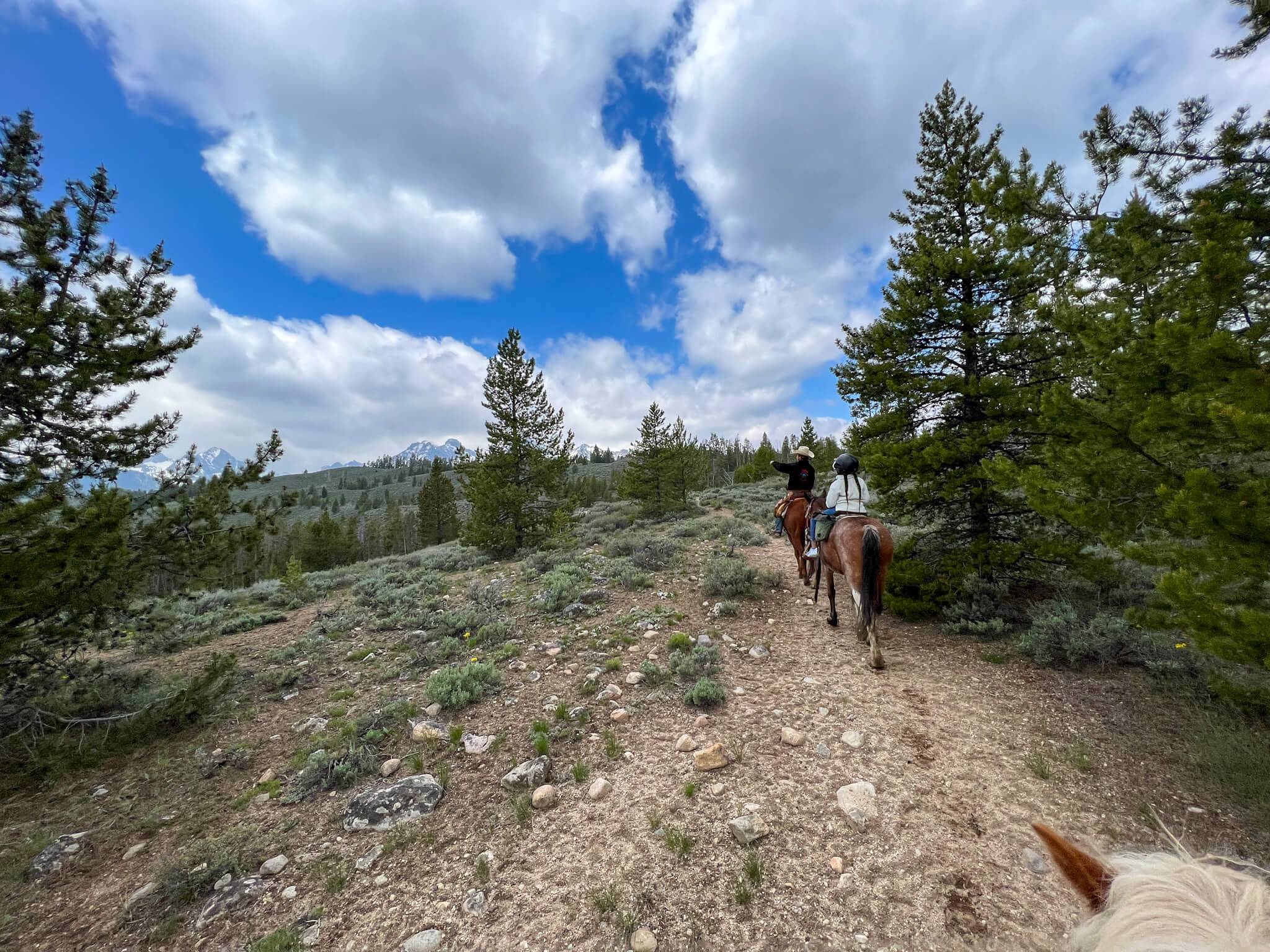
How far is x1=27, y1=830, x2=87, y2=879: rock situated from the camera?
142 inches

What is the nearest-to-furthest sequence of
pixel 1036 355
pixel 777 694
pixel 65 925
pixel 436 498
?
pixel 65 925 < pixel 777 694 < pixel 1036 355 < pixel 436 498

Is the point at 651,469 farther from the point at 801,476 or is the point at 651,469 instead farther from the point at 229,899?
the point at 229,899

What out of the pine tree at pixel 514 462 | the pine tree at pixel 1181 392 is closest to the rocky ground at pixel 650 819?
the pine tree at pixel 1181 392

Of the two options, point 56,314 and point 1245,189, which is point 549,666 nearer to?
point 56,314

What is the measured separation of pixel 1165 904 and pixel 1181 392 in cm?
431

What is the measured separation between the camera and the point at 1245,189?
3.77m

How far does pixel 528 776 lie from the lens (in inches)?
171

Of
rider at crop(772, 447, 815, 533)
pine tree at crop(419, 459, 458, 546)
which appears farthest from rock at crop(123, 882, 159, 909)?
pine tree at crop(419, 459, 458, 546)

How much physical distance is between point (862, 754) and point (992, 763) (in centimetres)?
114

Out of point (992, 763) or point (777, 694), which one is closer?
point (992, 763)

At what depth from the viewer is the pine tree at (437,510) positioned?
47281mm

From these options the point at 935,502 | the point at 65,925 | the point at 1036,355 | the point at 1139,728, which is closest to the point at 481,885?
the point at 65,925

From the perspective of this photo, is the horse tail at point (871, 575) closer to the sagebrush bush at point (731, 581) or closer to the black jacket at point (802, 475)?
the sagebrush bush at point (731, 581)

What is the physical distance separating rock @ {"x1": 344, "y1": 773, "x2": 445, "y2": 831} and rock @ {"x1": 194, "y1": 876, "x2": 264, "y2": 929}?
649 mm
